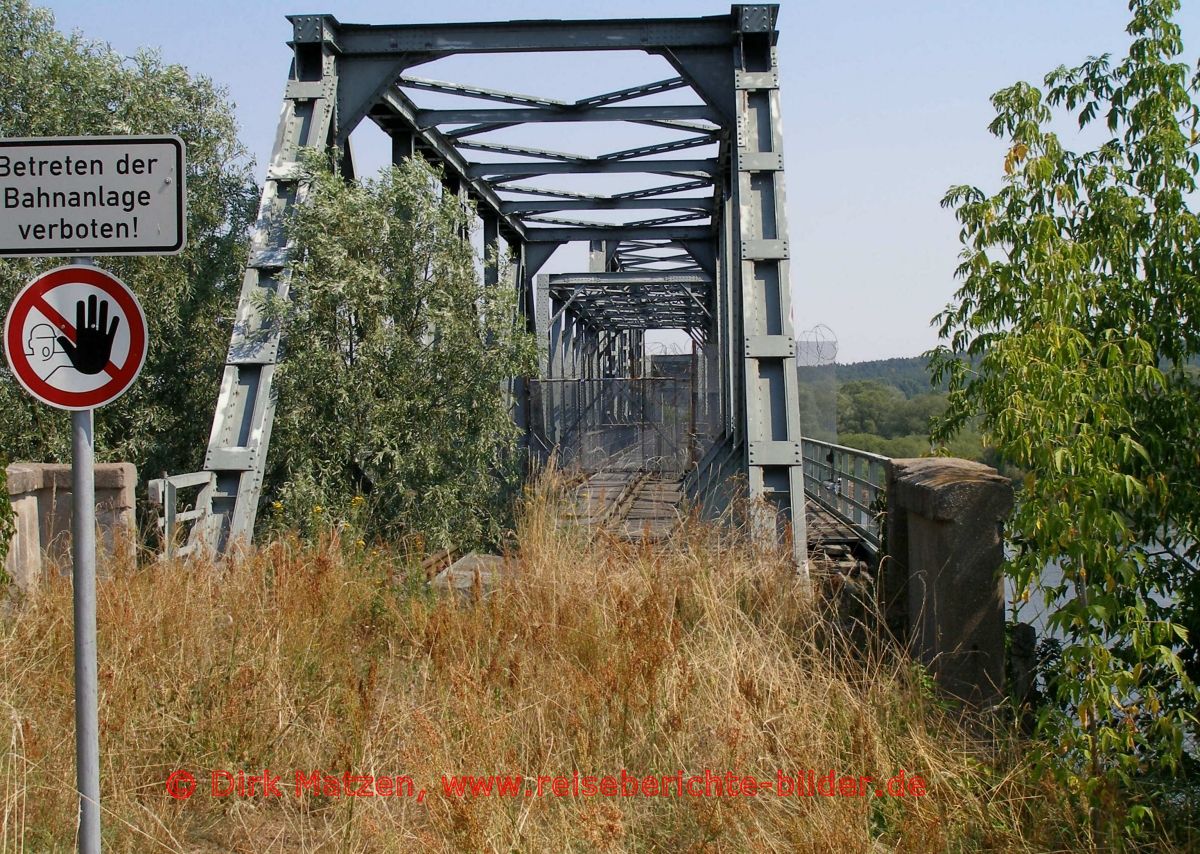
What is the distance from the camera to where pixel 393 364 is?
11031 mm

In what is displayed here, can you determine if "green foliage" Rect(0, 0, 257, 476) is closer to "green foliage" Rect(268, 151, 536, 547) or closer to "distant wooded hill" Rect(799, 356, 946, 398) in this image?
"green foliage" Rect(268, 151, 536, 547)

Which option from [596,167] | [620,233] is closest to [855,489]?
[596,167]

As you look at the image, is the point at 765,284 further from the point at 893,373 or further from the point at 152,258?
the point at 893,373

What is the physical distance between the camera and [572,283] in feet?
85.1

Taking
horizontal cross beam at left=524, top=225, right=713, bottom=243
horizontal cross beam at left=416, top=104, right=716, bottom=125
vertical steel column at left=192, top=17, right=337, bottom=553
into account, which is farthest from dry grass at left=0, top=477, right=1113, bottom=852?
horizontal cross beam at left=524, top=225, right=713, bottom=243

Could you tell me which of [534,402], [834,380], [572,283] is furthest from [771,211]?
[572,283]

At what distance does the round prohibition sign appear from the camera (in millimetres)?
3689

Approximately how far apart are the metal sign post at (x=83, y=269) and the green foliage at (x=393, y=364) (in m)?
6.19

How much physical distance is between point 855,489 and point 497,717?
8593 millimetres

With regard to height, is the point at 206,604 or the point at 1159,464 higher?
the point at 1159,464

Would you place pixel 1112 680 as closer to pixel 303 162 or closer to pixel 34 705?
pixel 34 705

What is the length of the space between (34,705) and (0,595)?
2098 mm

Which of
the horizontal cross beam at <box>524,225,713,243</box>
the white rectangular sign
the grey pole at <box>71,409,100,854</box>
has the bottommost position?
the grey pole at <box>71,409,100,854</box>

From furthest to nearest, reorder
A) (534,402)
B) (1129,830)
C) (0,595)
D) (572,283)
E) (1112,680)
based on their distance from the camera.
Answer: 1. (572,283)
2. (534,402)
3. (0,595)
4. (1112,680)
5. (1129,830)
